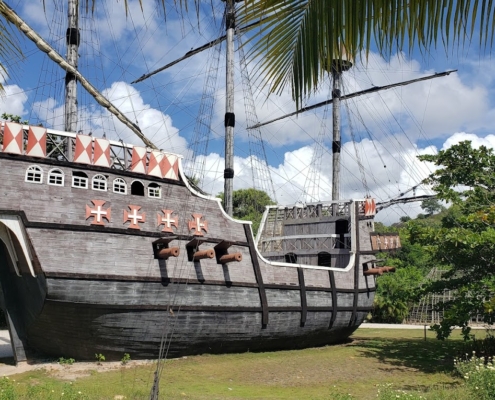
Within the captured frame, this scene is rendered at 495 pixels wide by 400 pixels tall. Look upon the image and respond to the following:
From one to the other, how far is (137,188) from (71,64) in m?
3.90

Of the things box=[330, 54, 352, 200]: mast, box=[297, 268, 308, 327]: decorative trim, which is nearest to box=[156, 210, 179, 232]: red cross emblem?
box=[297, 268, 308, 327]: decorative trim

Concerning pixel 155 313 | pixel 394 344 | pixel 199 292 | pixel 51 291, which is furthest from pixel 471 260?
pixel 51 291

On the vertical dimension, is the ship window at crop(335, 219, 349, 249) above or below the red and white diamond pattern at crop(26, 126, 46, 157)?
below

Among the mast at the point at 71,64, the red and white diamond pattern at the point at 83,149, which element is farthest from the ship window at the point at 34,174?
the mast at the point at 71,64

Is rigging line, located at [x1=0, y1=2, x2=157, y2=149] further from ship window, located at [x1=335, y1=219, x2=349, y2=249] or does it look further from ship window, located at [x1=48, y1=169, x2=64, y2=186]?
ship window, located at [x1=335, y1=219, x2=349, y2=249]

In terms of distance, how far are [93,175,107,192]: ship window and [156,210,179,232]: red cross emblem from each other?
1356 mm

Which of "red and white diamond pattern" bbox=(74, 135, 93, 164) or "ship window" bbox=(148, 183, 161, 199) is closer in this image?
"red and white diamond pattern" bbox=(74, 135, 93, 164)

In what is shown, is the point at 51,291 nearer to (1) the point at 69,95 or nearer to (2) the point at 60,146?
(2) the point at 60,146

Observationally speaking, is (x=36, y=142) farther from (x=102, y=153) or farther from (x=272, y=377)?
(x=272, y=377)

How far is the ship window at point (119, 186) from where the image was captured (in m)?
11.0

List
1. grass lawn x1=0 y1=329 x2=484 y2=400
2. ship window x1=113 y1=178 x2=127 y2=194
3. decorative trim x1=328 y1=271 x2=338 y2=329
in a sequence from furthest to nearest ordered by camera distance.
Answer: decorative trim x1=328 y1=271 x2=338 y2=329 < ship window x1=113 y1=178 x2=127 y2=194 < grass lawn x1=0 y1=329 x2=484 y2=400

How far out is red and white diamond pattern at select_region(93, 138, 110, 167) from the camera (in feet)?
35.6

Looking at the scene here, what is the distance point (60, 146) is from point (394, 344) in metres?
11.1

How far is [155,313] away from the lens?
35.9ft
